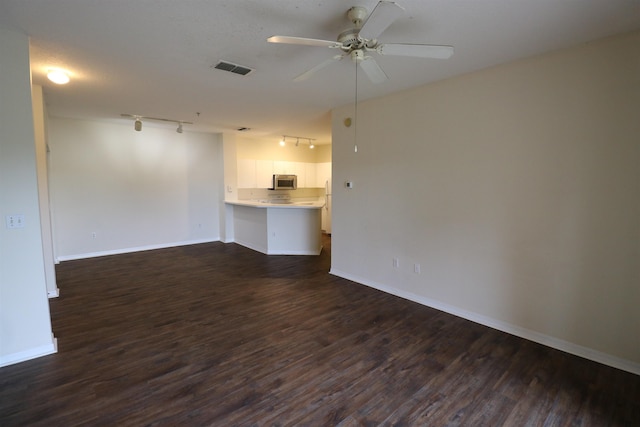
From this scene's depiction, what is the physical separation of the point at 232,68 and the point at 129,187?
173 inches

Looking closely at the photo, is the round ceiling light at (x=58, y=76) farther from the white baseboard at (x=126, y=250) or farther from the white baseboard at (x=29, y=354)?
the white baseboard at (x=126, y=250)

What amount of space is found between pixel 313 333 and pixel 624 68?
3.28 m

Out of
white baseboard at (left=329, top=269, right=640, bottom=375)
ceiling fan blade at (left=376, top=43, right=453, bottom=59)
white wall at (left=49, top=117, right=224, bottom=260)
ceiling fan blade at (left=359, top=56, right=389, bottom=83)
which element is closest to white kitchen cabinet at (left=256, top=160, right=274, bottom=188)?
white wall at (left=49, top=117, right=224, bottom=260)

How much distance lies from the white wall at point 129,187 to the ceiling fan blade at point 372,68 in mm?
5376

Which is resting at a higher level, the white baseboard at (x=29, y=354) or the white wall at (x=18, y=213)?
the white wall at (x=18, y=213)

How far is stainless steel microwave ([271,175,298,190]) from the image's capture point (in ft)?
25.0

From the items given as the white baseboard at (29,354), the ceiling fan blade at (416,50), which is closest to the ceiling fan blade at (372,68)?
the ceiling fan blade at (416,50)

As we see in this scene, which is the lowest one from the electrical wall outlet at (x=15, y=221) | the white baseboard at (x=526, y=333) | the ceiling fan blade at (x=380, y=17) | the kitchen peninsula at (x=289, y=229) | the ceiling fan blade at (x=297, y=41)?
the white baseboard at (x=526, y=333)

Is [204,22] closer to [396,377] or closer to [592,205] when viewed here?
[396,377]

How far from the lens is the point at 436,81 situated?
3.31m

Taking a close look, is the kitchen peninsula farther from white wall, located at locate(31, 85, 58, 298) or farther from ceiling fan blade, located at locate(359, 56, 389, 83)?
ceiling fan blade, located at locate(359, 56, 389, 83)

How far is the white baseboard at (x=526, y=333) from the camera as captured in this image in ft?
7.90

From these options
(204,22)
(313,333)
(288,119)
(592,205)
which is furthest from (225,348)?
(288,119)

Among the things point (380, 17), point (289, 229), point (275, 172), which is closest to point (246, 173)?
point (275, 172)
